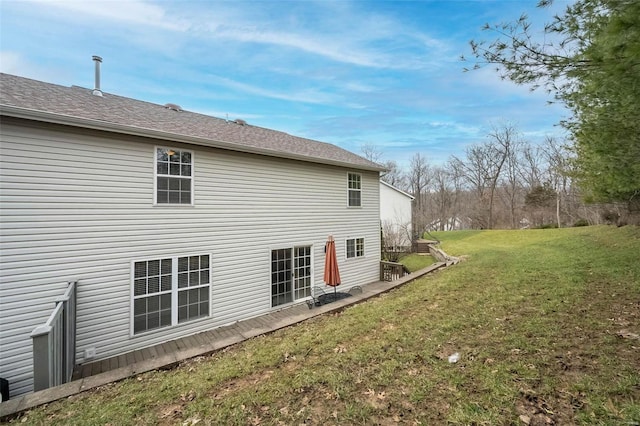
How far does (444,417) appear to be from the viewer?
2.47m

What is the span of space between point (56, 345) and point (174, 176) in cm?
404

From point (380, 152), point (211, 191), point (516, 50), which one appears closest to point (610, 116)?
point (516, 50)

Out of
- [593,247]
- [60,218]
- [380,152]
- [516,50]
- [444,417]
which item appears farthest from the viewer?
[380,152]

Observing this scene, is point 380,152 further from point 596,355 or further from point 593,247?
point 596,355

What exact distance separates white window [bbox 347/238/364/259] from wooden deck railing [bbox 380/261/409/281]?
143 centimetres

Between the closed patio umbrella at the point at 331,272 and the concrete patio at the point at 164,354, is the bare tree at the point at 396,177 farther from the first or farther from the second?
the closed patio umbrella at the point at 331,272

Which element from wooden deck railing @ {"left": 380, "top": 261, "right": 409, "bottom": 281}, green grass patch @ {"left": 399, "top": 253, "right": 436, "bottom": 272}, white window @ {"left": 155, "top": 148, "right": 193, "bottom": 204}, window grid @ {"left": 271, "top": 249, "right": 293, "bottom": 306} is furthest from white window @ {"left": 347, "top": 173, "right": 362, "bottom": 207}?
green grass patch @ {"left": 399, "top": 253, "right": 436, "bottom": 272}

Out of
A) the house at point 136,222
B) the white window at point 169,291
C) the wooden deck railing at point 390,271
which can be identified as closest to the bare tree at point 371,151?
the wooden deck railing at point 390,271

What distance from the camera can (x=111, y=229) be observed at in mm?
6086

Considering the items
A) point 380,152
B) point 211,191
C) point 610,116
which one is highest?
point 380,152

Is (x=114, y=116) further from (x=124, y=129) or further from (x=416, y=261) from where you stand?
(x=416, y=261)

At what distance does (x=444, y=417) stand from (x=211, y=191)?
22.6 feet

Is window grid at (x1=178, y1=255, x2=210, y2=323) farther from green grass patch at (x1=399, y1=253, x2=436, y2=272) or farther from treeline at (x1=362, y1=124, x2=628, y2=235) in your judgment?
treeline at (x1=362, y1=124, x2=628, y2=235)

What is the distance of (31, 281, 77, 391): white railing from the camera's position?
135 inches
